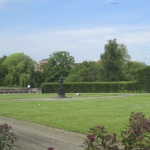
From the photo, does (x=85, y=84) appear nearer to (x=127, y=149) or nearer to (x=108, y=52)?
(x=108, y=52)

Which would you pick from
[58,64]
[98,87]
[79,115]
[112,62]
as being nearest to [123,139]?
[79,115]

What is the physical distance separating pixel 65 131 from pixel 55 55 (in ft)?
278

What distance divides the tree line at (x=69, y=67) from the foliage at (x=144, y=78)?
27.3 feet

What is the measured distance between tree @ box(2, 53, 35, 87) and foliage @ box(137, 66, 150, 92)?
33999 mm

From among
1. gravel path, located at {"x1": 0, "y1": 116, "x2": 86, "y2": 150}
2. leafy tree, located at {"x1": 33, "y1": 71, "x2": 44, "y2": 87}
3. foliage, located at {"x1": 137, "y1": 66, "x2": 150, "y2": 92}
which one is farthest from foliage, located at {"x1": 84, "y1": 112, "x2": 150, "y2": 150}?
leafy tree, located at {"x1": 33, "y1": 71, "x2": 44, "y2": 87}

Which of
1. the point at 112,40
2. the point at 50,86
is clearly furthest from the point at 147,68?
the point at 112,40

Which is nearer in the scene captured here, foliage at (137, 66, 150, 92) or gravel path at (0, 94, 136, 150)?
gravel path at (0, 94, 136, 150)

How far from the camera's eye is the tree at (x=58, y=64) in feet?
298

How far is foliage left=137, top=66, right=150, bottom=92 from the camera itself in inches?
1863

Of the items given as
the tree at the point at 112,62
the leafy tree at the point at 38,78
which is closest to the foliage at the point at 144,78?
the tree at the point at 112,62

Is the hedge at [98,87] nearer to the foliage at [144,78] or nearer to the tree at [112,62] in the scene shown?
the foliage at [144,78]

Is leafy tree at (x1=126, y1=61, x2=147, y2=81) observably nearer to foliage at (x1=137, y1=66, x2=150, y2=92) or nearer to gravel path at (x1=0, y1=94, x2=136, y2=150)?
foliage at (x1=137, y1=66, x2=150, y2=92)

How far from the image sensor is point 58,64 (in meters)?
94.7

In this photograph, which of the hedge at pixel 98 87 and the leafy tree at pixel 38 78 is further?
the leafy tree at pixel 38 78
